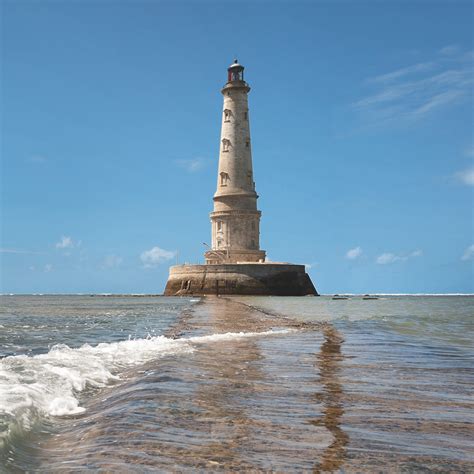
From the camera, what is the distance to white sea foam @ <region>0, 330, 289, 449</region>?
453cm

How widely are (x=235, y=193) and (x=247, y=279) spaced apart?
9.18 metres

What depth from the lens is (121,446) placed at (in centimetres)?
360

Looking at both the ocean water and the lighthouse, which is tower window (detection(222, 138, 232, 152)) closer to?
the lighthouse

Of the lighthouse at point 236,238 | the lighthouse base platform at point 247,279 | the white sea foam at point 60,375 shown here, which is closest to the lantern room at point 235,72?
the lighthouse at point 236,238

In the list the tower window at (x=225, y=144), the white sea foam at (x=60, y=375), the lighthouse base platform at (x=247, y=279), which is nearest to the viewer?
the white sea foam at (x=60, y=375)

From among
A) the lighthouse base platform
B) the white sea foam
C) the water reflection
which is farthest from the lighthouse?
the water reflection

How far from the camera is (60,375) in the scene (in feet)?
20.7

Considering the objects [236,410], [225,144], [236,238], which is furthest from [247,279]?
[236,410]

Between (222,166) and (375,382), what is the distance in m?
47.4

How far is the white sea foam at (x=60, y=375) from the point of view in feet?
14.9

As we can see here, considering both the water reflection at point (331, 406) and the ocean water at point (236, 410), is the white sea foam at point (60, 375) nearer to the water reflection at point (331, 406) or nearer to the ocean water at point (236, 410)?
the ocean water at point (236, 410)

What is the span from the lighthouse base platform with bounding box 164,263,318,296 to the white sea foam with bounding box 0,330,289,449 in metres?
35.7

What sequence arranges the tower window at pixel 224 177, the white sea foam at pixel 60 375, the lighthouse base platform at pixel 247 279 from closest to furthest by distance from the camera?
the white sea foam at pixel 60 375 < the lighthouse base platform at pixel 247 279 < the tower window at pixel 224 177

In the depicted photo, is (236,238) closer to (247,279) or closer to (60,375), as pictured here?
(247,279)
